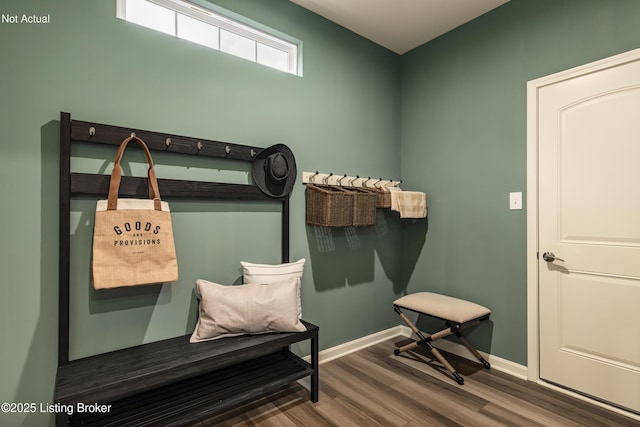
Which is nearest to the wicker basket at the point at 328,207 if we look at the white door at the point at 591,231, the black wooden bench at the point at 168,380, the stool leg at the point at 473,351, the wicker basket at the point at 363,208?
the wicker basket at the point at 363,208

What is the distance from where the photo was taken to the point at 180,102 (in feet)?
6.64

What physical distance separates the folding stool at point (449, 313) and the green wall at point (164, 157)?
50 centimetres

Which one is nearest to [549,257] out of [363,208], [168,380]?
[363,208]

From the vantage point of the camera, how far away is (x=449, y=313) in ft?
7.86

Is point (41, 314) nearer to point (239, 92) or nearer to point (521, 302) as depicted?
point (239, 92)

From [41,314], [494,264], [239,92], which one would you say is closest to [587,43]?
[494,264]

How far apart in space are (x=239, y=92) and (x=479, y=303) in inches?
96.4

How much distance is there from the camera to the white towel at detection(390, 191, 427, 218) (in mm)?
2791

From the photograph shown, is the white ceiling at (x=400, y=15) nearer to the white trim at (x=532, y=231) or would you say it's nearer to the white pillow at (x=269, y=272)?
the white trim at (x=532, y=231)

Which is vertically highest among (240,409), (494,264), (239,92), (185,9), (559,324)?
(185,9)

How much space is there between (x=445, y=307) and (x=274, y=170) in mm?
1600

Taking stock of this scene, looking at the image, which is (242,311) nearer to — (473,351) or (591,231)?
(473,351)

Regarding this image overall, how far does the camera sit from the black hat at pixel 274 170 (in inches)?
89.5

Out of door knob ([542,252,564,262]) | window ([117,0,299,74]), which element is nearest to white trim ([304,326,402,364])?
door knob ([542,252,564,262])
